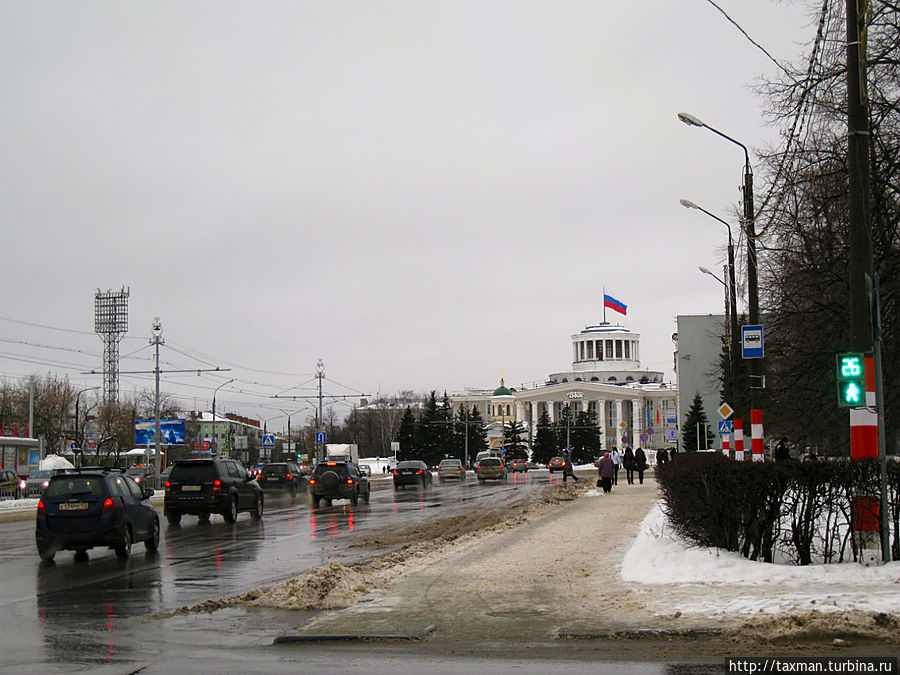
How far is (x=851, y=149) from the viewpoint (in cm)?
1278

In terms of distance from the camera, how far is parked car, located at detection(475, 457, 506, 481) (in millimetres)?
63375

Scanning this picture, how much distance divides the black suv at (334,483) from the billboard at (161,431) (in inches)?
1225

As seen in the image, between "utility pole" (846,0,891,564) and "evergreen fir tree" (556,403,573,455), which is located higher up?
"utility pole" (846,0,891,564)

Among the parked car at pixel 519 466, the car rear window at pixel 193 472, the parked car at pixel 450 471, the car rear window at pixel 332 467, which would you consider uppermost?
the car rear window at pixel 193 472

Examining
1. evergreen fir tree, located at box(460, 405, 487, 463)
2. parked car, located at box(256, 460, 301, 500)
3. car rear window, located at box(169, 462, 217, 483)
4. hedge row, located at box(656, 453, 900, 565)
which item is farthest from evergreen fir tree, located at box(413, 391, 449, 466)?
hedge row, located at box(656, 453, 900, 565)

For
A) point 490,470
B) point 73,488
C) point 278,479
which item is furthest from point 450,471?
point 73,488

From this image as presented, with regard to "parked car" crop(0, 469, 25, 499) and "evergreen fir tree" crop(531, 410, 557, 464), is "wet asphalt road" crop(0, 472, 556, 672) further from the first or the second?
"evergreen fir tree" crop(531, 410, 557, 464)

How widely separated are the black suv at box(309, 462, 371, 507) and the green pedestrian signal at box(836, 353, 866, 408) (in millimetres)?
26277

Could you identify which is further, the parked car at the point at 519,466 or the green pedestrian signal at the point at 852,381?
the parked car at the point at 519,466

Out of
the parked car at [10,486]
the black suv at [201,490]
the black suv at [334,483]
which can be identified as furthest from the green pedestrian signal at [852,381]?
the parked car at [10,486]

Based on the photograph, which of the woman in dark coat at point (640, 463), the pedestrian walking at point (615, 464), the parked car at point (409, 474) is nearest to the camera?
the pedestrian walking at point (615, 464)

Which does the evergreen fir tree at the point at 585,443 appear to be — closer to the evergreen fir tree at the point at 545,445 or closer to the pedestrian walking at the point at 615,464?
the evergreen fir tree at the point at 545,445

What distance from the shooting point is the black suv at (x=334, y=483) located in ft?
120

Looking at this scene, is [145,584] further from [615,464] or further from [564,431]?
[564,431]
